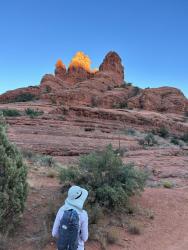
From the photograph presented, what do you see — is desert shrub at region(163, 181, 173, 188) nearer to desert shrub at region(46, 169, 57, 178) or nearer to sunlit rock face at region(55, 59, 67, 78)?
desert shrub at region(46, 169, 57, 178)

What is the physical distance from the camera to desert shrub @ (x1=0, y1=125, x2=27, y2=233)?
665 cm

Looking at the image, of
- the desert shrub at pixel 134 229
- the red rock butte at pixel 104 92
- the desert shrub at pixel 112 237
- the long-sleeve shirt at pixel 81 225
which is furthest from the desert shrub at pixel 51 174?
the red rock butte at pixel 104 92

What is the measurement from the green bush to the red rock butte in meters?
48.4

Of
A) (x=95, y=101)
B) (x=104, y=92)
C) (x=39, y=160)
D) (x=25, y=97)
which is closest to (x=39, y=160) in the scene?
(x=39, y=160)

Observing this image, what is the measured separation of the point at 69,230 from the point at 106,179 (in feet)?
14.6

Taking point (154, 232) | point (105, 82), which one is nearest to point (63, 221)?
point (154, 232)

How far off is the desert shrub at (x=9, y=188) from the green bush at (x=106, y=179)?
187 cm

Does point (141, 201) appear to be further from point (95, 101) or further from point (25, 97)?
point (25, 97)

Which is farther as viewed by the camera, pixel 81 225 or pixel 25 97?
pixel 25 97

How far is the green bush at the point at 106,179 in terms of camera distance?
8406mm

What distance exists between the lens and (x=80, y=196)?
450 cm

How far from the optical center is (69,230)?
14.6 feet

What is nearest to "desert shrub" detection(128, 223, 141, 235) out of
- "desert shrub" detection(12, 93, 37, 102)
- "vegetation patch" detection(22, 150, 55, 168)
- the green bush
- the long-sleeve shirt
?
the green bush

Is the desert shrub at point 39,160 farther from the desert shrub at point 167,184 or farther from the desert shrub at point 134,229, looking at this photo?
the desert shrub at point 134,229
